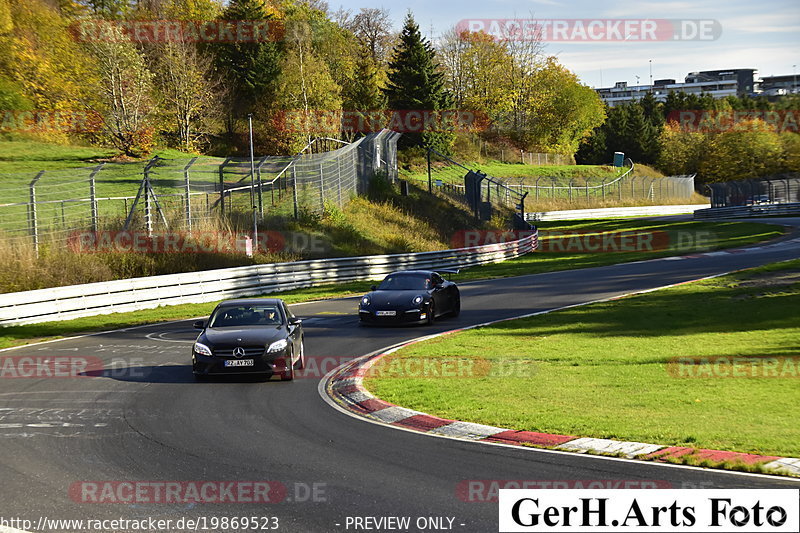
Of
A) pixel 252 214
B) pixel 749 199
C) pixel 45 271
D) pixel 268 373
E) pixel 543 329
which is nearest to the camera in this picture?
pixel 268 373

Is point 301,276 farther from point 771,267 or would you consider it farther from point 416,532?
point 416,532

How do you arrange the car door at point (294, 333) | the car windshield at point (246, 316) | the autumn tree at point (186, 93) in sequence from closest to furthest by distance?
the car door at point (294, 333), the car windshield at point (246, 316), the autumn tree at point (186, 93)

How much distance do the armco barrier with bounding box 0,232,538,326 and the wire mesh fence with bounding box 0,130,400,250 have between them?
2846 mm

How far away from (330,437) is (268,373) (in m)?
4.42

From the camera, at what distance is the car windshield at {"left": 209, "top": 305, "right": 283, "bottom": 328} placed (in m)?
15.1

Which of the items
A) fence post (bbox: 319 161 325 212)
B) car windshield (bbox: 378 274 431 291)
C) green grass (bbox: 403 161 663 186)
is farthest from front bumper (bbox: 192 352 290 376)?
green grass (bbox: 403 161 663 186)

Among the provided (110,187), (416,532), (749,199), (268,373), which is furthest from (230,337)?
(749,199)

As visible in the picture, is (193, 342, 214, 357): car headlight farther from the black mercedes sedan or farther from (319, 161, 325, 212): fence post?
(319, 161, 325, 212): fence post

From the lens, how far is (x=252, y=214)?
113 feet

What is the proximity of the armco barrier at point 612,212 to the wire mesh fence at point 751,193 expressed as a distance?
23.1ft

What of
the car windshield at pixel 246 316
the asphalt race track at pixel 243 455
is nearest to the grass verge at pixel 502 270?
the asphalt race track at pixel 243 455

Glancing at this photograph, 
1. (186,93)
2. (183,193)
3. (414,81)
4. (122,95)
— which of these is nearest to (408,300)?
(183,193)

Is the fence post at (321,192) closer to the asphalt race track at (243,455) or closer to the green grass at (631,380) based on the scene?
the green grass at (631,380)

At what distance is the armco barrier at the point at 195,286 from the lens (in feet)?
74.6
